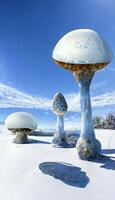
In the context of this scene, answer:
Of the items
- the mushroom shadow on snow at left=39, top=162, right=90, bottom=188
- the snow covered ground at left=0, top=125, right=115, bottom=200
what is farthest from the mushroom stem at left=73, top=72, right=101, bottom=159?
the mushroom shadow on snow at left=39, top=162, right=90, bottom=188

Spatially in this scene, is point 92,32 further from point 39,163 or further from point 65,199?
point 65,199

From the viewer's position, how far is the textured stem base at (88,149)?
13902 mm

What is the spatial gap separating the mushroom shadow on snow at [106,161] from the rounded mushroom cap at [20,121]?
13.3ft

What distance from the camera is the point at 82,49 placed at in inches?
538

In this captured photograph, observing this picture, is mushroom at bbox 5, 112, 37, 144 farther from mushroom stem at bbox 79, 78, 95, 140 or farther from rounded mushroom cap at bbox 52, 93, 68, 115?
mushroom stem at bbox 79, 78, 95, 140

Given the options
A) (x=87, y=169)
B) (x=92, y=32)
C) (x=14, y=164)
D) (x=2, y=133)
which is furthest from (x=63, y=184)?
(x=2, y=133)

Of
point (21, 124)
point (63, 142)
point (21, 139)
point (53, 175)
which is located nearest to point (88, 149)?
point (53, 175)

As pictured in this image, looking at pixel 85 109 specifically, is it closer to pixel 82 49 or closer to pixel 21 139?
pixel 82 49

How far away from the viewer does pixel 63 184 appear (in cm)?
1157

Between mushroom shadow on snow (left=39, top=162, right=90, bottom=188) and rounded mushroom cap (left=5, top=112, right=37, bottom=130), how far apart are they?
3878mm

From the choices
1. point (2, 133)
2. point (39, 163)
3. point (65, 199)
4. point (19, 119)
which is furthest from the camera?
point (2, 133)

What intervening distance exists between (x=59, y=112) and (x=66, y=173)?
14.1 ft

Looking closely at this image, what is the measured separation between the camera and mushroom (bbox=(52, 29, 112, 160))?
13648 millimetres

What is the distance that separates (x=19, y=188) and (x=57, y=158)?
3038mm
